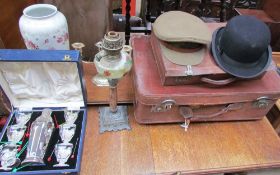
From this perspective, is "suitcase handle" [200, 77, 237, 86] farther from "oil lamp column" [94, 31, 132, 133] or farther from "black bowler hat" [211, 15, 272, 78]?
"oil lamp column" [94, 31, 132, 133]

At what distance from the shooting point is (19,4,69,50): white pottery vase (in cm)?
62

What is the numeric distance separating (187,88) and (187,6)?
40.2 inches

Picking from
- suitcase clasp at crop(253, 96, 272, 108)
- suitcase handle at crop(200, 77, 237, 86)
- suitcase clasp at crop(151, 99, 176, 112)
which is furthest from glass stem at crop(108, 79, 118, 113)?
suitcase clasp at crop(253, 96, 272, 108)

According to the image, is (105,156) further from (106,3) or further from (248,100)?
(106,3)

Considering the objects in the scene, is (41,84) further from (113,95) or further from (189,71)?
(189,71)

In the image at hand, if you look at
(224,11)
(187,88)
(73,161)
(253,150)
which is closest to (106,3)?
(187,88)

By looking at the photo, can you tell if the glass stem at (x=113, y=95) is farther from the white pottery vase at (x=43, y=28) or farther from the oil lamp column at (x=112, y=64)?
the white pottery vase at (x=43, y=28)

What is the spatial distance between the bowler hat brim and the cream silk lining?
0.41 m

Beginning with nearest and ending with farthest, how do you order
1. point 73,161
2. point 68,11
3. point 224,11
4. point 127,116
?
point 73,161 → point 127,116 → point 68,11 → point 224,11

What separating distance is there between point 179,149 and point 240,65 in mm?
293

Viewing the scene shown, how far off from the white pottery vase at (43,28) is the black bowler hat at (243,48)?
45 cm

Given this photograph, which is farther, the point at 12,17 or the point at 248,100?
the point at 12,17

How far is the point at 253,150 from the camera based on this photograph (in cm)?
66

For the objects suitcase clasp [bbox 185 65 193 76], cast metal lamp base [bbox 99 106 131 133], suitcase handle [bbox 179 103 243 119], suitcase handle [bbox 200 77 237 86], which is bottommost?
cast metal lamp base [bbox 99 106 131 133]
